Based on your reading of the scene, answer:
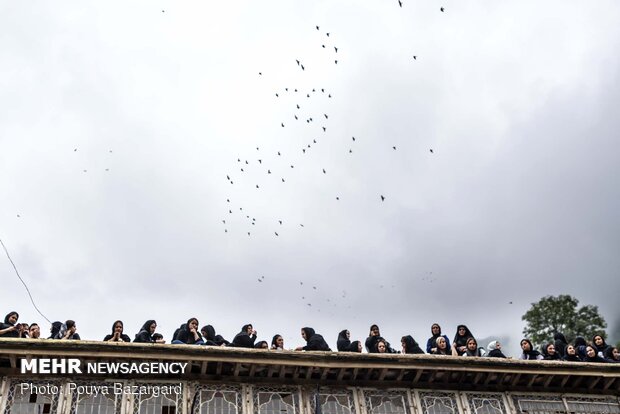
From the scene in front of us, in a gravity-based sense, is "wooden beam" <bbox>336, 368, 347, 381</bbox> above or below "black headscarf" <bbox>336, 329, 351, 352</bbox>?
below

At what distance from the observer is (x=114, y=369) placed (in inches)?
537

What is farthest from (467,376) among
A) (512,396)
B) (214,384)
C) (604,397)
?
(214,384)

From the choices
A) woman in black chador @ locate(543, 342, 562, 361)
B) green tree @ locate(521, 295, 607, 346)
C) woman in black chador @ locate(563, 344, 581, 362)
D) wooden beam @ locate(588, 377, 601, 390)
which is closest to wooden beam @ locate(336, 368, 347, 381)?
woman in black chador @ locate(543, 342, 562, 361)

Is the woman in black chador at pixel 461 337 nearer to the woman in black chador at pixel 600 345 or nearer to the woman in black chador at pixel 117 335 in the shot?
the woman in black chador at pixel 600 345

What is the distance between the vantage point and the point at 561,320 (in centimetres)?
3862

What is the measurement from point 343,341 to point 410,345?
1.64 meters

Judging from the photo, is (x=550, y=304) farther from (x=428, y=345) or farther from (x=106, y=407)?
(x=106, y=407)

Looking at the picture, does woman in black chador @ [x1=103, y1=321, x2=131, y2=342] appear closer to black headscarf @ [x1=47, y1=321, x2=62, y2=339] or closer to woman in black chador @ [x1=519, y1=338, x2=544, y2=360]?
black headscarf @ [x1=47, y1=321, x2=62, y2=339]

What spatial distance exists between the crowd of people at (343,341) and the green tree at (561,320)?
70.5ft

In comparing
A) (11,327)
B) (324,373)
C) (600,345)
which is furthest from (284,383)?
(600,345)

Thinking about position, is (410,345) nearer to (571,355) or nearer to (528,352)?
(528,352)

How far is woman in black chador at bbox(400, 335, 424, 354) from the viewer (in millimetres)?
16109

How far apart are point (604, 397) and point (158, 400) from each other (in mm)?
10430

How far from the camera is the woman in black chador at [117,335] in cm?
1421
